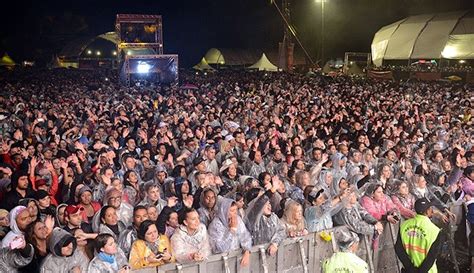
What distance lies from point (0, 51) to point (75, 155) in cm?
6513

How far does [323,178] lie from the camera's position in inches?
282

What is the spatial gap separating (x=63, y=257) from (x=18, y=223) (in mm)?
876

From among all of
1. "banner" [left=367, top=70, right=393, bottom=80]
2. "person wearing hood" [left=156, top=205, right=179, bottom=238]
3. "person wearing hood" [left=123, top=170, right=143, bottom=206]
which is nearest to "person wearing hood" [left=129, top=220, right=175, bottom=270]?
"person wearing hood" [left=156, top=205, right=179, bottom=238]

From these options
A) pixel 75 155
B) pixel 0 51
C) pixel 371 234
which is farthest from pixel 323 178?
pixel 0 51

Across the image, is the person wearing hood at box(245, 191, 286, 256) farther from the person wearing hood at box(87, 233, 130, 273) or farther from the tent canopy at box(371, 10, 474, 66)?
the tent canopy at box(371, 10, 474, 66)

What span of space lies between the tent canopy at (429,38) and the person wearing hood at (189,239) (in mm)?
25407

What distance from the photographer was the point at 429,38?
92.1ft

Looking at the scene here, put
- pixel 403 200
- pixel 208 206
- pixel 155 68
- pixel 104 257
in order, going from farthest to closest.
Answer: pixel 155 68 → pixel 403 200 → pixel 208 206 → pixel 104 257

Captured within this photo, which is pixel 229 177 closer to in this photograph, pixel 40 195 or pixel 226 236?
pixel 226 236

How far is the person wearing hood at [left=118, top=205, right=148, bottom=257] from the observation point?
441 cm

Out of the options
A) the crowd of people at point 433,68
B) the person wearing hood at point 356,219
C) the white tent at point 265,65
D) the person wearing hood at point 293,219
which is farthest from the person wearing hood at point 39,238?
the white tent at point 265,65

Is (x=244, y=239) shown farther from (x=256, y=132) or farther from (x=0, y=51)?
(x=0, y=51)

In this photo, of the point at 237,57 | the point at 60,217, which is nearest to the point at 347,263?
the point at 60,217

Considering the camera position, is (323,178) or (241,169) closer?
(323,178)
